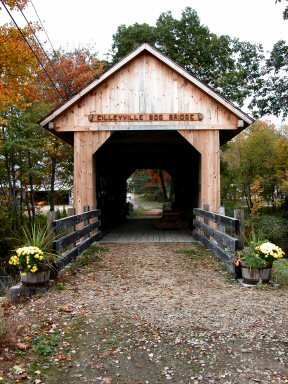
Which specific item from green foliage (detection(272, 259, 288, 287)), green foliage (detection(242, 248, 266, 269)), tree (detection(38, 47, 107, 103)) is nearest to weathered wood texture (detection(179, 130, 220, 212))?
green foliage (detection(272, 259, 288, 287))

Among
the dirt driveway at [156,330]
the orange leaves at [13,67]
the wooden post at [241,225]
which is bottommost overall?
the dirt driveway at [156,330]

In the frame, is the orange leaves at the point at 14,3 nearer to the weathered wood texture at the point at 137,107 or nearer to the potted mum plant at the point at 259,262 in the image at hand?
the weathered wood texture at the point at 137,107

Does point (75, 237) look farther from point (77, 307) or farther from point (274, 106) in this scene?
point (274, 106)

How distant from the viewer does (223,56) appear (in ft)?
93.9

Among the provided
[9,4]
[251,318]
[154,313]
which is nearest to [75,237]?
[154,313]

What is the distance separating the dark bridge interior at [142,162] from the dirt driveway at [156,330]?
711 cm

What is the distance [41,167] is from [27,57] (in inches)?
205

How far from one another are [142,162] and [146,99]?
982 centimetres

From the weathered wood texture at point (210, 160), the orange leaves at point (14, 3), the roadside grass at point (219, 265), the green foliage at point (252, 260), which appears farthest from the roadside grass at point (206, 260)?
the orange leaves at point (14, 3)

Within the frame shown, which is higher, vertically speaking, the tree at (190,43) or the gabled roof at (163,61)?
the tree at (190,43)

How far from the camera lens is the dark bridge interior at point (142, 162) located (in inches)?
541

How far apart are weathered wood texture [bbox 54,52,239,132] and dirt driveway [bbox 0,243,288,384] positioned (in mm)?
5333

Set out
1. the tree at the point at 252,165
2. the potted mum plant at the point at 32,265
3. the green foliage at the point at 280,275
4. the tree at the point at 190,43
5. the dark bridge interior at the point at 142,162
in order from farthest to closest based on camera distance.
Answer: the tree at the point at 190,43 → the tree at the point at 252,165 → the dark bridge interior at the point at 142,162 → the green foliage at the point at 280,275 → the potted mum plant at the point at 32,265

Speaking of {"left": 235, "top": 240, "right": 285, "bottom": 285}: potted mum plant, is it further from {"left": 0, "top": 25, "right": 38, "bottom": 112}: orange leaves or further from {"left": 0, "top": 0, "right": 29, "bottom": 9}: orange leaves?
{"left": 0, "top": 0, "right": 29, "bottom": 9}: orange leaves
